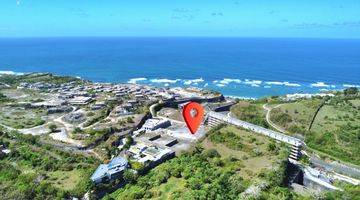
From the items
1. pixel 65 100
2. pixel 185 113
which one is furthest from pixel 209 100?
pixel 185 113

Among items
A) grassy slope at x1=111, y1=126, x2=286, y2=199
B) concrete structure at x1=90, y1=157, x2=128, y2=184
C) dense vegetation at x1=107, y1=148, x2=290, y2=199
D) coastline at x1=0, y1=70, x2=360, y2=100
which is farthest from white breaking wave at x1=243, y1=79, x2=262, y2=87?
concrete structure at x1=90, y1=157, x2=128, y2=184

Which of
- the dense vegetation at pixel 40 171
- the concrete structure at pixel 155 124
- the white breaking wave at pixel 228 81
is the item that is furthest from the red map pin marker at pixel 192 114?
the white breaking wave at pixel 228 81

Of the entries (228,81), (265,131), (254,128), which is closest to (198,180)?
(265,131)

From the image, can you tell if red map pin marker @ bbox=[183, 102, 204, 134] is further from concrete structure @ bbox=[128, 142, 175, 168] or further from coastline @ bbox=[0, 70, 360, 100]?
coastline @ bbox=[0, 70, 360, 100]

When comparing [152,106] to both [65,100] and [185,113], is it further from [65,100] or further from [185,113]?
[185,113]

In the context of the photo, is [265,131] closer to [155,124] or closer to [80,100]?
[155,124]

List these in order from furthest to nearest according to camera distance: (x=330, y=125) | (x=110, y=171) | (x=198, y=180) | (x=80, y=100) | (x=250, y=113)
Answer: (x=80, y=100) → (x=250, y=113) → (x=330, y=125) → (x=110, y=171) → (x=198, y=180)
